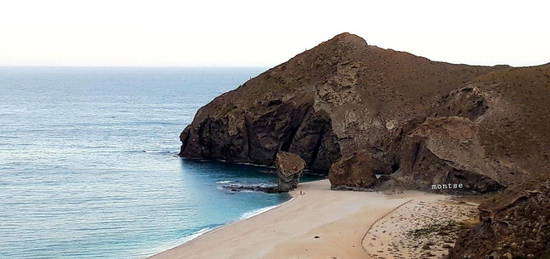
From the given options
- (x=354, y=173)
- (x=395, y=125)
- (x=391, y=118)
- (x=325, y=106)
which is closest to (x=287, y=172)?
(x=354, y=173)

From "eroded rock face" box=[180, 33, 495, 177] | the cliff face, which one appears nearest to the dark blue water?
"eroded rock face" box=[180, 33, 495, 177]

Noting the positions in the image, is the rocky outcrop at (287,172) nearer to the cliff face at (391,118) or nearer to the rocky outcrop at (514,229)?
the cliff face at (391,118)

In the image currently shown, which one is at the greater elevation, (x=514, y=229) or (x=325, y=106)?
(x=325, y=106)

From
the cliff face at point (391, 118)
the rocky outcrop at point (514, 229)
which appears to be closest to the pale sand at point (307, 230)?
the cliff face at point (391, 118)

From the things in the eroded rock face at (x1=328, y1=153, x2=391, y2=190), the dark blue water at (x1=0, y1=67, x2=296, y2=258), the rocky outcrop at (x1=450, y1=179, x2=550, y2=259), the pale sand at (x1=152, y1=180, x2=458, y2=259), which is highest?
the rocky outcrop at (x1=450, y1=179, x2=550, y2=259)

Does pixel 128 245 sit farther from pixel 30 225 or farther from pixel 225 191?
pixel 225 191

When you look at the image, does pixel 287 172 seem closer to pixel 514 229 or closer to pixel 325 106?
pixel 325 106

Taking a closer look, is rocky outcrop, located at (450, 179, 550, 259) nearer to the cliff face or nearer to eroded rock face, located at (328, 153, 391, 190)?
the cliff face
